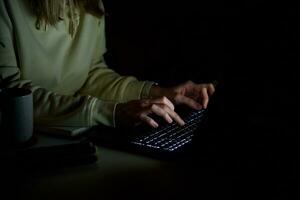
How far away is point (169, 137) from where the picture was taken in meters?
1.12

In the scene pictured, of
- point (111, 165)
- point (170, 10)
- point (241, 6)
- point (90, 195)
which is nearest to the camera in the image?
point (90, 195)

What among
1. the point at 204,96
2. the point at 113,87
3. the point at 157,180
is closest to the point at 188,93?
the point at 204,96

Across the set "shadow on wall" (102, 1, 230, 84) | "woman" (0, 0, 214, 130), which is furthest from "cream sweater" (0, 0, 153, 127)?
→ "shadow on wall" (102, 1, 230, 84)

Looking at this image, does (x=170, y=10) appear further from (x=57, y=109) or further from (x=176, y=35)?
(x=57, y=109)

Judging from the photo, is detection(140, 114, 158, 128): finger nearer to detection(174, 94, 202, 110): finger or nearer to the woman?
the woman

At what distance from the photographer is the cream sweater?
123 centimetres

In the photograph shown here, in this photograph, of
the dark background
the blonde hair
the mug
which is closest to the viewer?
the mug

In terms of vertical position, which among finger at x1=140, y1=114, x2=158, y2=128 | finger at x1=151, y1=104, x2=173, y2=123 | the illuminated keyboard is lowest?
the illuminated keyboard

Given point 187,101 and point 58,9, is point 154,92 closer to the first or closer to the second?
point 187,101

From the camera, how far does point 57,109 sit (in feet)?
4.06

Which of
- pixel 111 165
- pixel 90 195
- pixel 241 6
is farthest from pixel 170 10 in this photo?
pixel 90 195

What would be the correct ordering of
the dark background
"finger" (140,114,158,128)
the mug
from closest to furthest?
the mug → "finger" (140,114,158,128) → the dark background

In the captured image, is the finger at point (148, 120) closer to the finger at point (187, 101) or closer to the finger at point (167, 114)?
the finger at point (167, 114)

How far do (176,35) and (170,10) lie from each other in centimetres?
9
